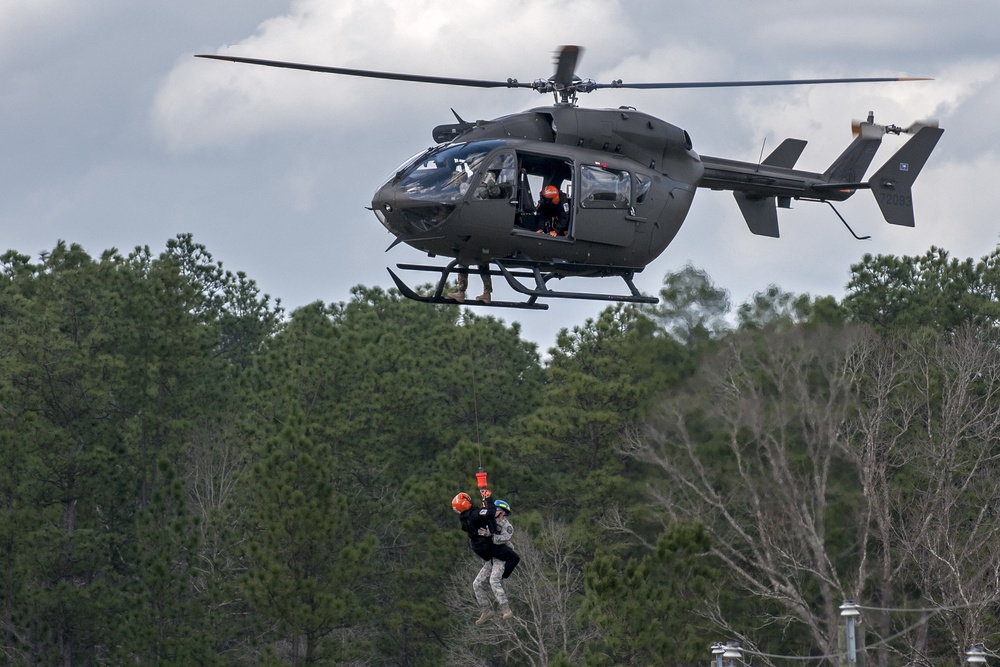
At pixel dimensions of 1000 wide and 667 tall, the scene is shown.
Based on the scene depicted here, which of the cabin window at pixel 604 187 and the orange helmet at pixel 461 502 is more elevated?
the cabin window at pixel 604 187

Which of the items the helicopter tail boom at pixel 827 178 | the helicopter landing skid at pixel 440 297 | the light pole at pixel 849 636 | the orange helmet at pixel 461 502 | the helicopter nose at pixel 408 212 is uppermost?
the helicopter tail boom at pixel 827 178

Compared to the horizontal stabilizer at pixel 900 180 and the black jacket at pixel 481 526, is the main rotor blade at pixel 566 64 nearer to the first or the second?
the black jacket at pixel 481 526

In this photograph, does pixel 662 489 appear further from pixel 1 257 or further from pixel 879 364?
pixel 1 257

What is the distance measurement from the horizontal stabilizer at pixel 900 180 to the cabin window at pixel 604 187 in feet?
20.1

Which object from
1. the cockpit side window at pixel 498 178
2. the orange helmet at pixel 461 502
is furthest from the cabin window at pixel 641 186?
the orange helmet at pixel 461 502

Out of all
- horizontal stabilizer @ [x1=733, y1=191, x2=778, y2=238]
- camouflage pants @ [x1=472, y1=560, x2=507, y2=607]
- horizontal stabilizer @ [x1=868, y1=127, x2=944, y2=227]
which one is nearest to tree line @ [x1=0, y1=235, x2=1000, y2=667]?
horizontal stabilizer @ [x1=868, y1=127, x2=944, y2=227]

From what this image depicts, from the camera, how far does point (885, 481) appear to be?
129ft

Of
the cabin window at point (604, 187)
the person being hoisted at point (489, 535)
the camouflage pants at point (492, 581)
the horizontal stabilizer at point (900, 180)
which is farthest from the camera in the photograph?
the horizontal stabilizer at point (900, 180)

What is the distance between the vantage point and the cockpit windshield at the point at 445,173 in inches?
797

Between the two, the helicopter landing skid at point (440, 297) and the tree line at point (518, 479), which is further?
the tree line at point (518, 479)

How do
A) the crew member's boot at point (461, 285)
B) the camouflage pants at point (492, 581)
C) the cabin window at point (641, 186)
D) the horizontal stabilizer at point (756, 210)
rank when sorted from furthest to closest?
the horizontal stabilizer at point (756, 210) < the cabin window at point (641, 186) < the crew member's boot at point (461, 285) < the camouflage pants at point (492, 581)

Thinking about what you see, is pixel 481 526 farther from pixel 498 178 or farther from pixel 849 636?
pixel 849 636

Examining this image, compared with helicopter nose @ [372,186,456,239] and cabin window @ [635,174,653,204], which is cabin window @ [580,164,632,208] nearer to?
cabin window @ [635,174,653,204]

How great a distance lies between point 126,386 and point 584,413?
12.1 meters
